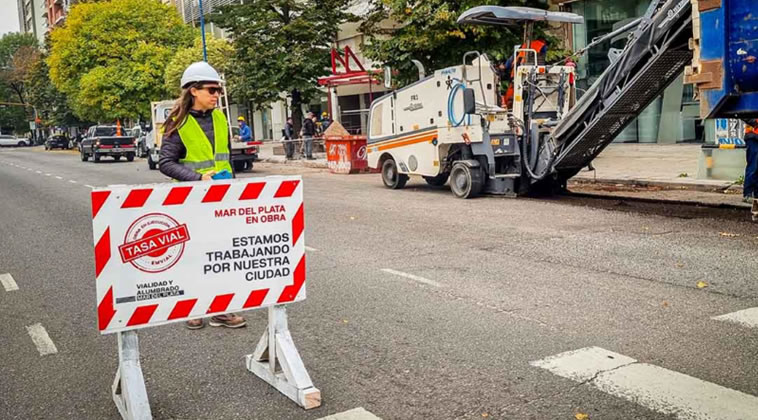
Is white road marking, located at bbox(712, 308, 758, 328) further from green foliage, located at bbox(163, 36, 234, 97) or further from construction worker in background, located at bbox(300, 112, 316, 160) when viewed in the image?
green foliage, located at bbox(163, 36, 234, 97)

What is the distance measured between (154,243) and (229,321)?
2082 mm

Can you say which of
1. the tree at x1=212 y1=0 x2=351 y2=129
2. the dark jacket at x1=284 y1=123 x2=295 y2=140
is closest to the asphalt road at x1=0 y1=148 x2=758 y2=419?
the dark jacket at x1=284 y1=123 x2=295 y2=140

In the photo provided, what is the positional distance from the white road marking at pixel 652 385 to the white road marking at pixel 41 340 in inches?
142

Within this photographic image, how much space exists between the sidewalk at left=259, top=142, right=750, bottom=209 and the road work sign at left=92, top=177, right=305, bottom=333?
919 cm

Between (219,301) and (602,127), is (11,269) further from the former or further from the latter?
(602,127)

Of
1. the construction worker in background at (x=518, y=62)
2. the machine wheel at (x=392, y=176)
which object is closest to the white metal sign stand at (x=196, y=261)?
the construction worker in background at (x=518, y=62)

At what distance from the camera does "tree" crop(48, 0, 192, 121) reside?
52.0 meters

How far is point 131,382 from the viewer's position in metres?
4.25

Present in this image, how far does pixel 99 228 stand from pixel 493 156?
10.9m

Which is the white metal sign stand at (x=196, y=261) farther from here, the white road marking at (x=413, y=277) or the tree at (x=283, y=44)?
the tree at (x=283, y=44)

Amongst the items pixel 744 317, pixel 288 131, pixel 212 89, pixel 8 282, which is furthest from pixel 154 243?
pixel 288 131

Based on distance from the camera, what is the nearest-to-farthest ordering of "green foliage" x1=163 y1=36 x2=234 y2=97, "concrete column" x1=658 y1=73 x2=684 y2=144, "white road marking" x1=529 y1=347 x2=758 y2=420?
"white road marking" x1=529 y1=347 x2=758 y2=420, "concrete column" x1=658 y1=73 x2=684 y2=144, "green foliage" x1=163 y1=36 x2=234 y2=97

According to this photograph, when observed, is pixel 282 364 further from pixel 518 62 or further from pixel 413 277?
pixel 518 62

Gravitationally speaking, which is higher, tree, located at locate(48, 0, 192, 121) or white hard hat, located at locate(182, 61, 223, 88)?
tree, located at locate(48, 0, 192, 121)
